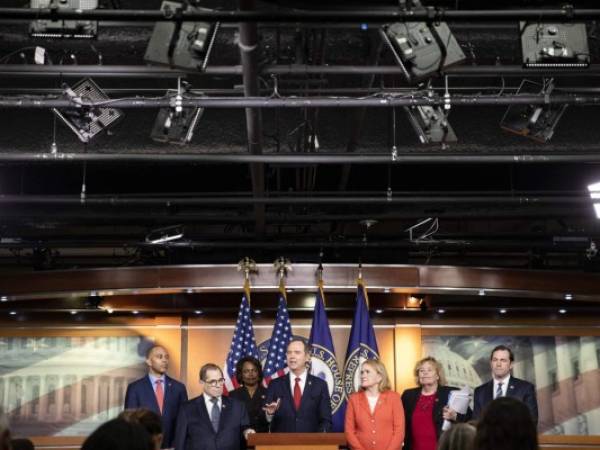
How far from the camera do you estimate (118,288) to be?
9.89 meters

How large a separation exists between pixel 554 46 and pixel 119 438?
453cm

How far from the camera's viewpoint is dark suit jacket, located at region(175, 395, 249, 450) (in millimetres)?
7258

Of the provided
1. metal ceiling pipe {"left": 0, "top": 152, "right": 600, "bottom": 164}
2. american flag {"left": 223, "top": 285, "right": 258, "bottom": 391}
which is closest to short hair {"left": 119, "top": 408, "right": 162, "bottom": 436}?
metal ceiling pipe {"left": 0, "top": 152, "right": 600, "bottom": 164}

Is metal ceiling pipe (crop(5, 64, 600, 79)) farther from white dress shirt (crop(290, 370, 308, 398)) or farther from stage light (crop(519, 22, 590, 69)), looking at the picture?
white dress shirt (crop(290, 370, 308, 398))

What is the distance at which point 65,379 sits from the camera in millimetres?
11062

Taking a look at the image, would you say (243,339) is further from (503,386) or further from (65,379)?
(503,386)

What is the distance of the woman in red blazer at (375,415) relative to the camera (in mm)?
7367

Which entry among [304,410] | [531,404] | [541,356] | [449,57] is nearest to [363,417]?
[304,410]

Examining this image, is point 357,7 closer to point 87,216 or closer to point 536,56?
point 536,56

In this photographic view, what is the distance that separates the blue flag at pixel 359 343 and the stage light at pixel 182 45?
421 cm

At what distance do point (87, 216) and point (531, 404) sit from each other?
4.84 m

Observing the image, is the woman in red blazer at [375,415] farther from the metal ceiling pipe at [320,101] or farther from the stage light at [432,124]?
the metal ceiling pipe at [320,101]

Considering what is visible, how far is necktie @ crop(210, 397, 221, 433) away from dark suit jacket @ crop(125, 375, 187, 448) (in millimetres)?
738

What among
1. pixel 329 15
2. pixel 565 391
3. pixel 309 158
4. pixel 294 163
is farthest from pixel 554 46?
pixel 565 391
